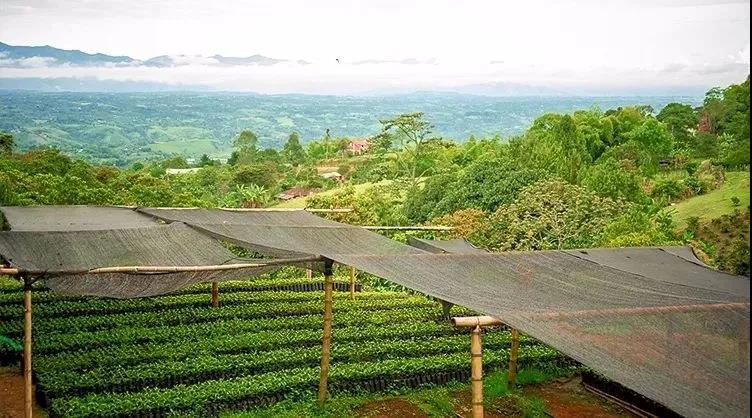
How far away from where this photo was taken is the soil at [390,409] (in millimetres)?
10086

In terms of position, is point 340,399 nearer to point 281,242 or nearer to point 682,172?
point 281,242

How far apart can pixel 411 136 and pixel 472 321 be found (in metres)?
45.9

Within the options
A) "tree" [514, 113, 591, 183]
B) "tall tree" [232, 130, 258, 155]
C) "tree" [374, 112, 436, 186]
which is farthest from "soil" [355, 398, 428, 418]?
"tall tree" [232, 130, 258, 155]

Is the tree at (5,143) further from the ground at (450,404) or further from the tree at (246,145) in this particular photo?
the tree at (246,145)

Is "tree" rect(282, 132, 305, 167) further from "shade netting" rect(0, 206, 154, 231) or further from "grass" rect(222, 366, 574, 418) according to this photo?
"grass" rect(222, 366, 574, 418)

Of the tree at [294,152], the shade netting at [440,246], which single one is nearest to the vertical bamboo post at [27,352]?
the shade netting at [440,246]

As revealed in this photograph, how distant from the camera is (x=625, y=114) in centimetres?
4691

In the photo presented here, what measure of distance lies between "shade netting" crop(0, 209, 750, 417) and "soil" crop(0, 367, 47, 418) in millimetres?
2013

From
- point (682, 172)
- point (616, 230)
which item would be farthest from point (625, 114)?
point (616, 230)

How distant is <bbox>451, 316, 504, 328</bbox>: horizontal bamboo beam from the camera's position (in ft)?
21.6

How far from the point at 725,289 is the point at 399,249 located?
4491mm

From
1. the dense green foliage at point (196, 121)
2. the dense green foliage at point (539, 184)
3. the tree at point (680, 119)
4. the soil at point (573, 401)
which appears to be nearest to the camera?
the soil at point (573, 401)

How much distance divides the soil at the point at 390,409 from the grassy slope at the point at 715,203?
1882 cm

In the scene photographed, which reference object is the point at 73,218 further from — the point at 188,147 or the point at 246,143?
the point at 188,147
